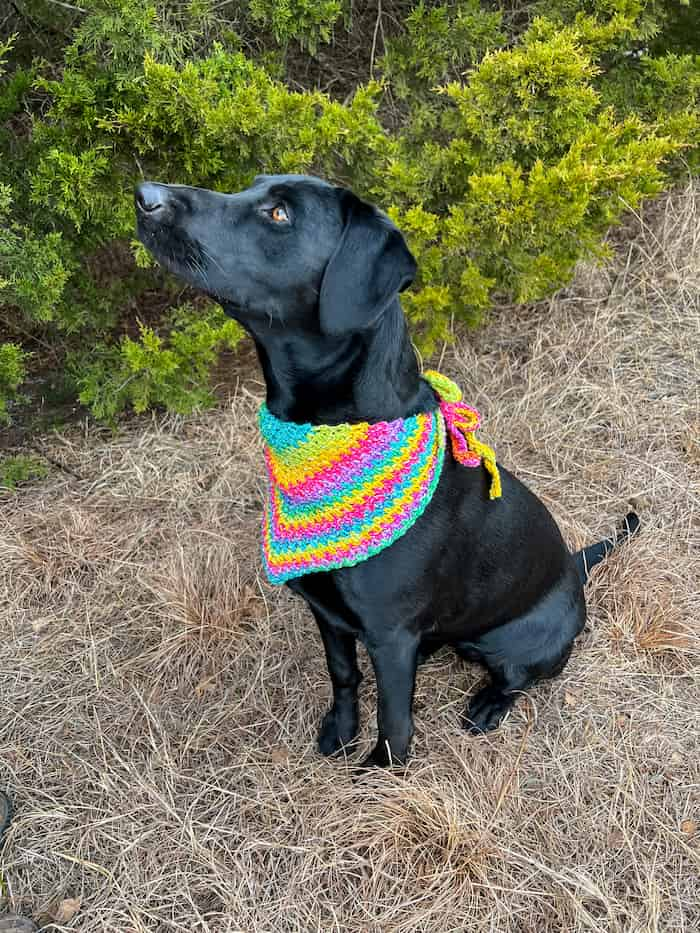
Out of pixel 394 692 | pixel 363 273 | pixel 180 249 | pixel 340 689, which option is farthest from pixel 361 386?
pixel 340 689

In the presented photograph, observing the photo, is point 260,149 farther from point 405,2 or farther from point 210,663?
point 210,663

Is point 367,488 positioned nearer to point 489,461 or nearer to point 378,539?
point 378,539

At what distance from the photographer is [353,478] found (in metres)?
1.80

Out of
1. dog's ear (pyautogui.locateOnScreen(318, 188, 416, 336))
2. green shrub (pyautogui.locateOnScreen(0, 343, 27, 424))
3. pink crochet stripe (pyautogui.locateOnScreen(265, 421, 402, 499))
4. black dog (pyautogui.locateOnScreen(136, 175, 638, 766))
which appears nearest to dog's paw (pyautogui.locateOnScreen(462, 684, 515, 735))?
black dog (pyautogui.locateOnScreen(136, 175, 638, 766))

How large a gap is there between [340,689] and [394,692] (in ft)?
1.28

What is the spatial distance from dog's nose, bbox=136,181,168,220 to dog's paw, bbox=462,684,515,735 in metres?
1.89

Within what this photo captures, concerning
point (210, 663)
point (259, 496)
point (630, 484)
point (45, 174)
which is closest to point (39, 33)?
point (45, 174)

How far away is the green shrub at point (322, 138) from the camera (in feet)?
9.50

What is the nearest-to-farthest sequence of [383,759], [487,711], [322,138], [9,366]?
[383,759] → [487,711] → [9,366] → [322,138]

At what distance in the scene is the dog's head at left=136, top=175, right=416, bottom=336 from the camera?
5.40ft

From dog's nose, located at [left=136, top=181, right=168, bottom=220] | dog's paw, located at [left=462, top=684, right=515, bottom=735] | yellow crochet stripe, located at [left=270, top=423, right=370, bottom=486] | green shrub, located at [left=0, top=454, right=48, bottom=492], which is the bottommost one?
green shrub, located at [left=0, top=454, right=48, bottom=492]

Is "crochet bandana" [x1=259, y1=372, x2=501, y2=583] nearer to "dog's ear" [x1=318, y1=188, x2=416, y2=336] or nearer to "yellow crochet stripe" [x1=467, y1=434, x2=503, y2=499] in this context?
"yellow crochet stripe" [x1=467, y1=434, x2=503, y2=499]

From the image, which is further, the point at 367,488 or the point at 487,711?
the point at 487,711

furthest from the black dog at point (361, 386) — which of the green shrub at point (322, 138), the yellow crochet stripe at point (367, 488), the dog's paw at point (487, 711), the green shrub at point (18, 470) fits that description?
the green shrub at point (18, 470)
